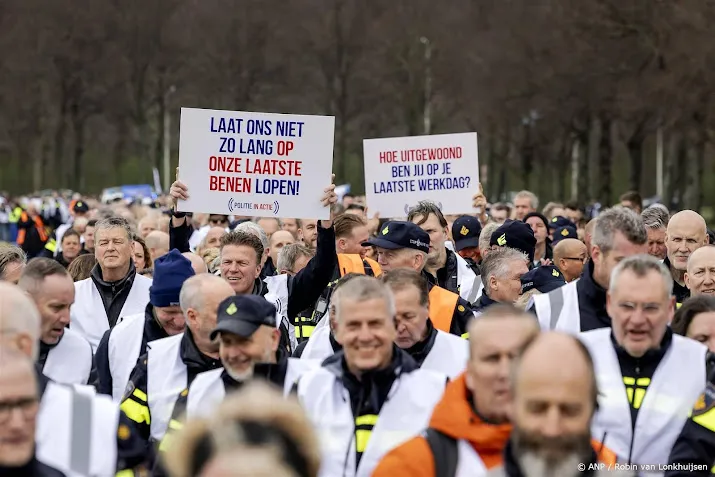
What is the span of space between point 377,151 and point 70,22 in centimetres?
3832

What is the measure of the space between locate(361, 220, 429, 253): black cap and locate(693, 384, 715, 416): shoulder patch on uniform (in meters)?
3.68

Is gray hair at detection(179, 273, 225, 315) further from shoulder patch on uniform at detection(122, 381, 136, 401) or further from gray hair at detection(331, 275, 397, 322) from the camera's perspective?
gray hair at detection(331, 275, 397, 322)

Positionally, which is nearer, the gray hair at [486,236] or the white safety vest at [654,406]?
the white safety vest at [654,406]

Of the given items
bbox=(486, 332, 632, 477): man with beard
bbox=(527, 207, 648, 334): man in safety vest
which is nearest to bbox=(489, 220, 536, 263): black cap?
bbox=(527, 207, 648, 334): man in safety vest

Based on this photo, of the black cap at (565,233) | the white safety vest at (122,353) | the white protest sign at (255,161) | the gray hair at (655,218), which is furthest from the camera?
the black cap at (565,233)

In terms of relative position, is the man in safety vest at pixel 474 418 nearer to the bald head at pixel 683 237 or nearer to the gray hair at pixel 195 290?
the gray hair at pixel 195 290

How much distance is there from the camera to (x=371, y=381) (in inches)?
237

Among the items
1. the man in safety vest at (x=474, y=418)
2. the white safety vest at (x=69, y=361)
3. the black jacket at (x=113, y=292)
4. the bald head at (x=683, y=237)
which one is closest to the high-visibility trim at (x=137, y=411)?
the white safety vest at (x=69, y=361)

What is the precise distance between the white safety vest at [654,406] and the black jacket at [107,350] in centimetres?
292

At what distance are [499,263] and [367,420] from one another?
394cm

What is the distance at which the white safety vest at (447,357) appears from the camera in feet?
24.0

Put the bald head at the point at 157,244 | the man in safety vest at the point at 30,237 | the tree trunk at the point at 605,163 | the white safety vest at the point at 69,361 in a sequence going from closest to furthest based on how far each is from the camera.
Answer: the white safety vest at the point at 69,361 → the bald head at the point at 157,244 → the man in safety vest at the point at 30,237 → the tree trunk at the point at 605,163

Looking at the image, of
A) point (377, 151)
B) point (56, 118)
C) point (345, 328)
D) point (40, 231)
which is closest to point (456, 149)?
point (377, 151)

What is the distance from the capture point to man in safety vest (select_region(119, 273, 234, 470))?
23.1 feet
